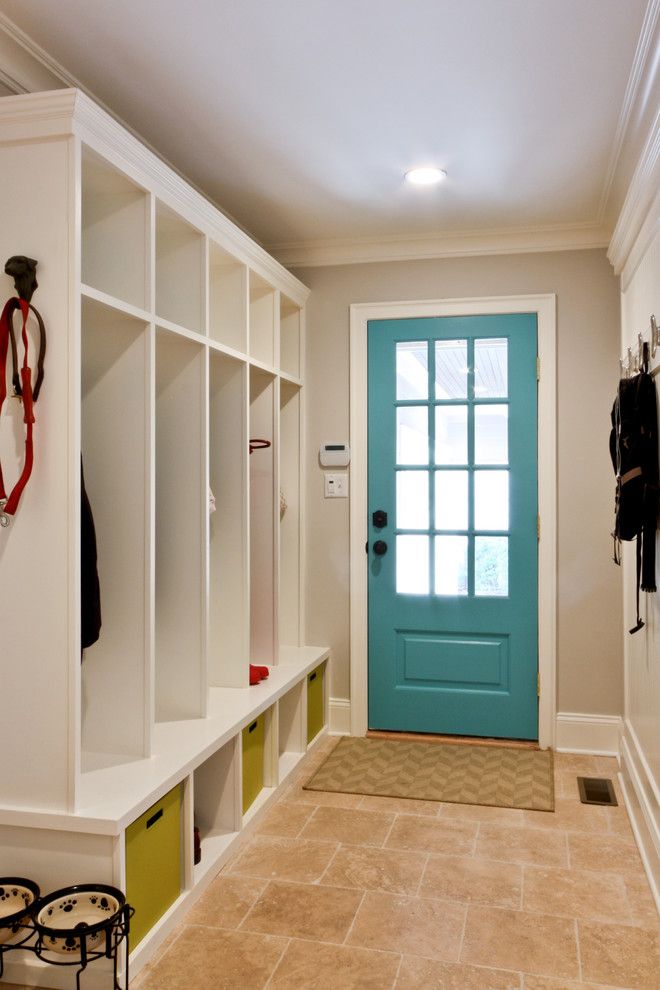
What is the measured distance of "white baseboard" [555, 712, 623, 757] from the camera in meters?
3.95

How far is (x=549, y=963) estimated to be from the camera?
2205 millimetres

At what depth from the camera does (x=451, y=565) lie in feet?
13.6

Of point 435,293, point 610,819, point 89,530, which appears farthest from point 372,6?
point 610,819

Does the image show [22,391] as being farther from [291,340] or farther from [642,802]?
[642,802]

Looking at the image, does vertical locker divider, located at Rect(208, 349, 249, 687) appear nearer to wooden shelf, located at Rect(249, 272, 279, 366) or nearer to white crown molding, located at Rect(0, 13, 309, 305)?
wooden shelf, located at Rect(249, 272, 279, 366)

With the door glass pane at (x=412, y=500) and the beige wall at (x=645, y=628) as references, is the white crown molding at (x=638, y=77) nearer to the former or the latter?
the beige wall at (x=645, y=628)

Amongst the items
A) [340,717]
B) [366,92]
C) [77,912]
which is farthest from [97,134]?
[340,717]

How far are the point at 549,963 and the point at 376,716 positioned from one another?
2062mm

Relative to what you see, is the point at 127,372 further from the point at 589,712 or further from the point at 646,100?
the point at 589,712

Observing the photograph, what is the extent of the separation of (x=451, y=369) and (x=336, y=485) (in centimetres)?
84

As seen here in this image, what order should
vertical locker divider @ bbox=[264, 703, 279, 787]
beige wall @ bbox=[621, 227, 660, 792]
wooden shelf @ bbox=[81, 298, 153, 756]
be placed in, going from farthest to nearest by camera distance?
1. vertical locker divider @ bbox=[264, 703, 279, 787]
2. beige wall @ bbox=[621, 227, 660, 792]
3. wooden shelf @ bbox=[81, 298, 153, 756]

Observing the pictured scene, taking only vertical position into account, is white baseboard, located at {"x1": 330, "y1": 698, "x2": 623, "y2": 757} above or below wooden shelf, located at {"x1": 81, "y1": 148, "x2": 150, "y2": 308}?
below

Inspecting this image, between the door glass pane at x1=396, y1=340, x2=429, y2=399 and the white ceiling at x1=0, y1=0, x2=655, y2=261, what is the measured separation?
68 cm

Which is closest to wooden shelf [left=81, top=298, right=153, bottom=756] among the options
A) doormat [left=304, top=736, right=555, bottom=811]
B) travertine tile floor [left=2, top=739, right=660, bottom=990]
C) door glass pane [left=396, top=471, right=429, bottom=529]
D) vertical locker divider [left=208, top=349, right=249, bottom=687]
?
travertine tile floor [left=2, top=739, right=660, bottom=990]
